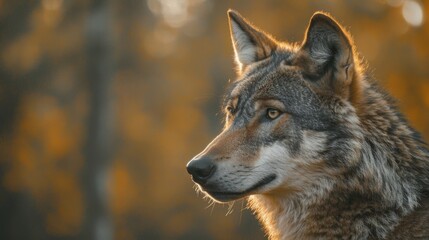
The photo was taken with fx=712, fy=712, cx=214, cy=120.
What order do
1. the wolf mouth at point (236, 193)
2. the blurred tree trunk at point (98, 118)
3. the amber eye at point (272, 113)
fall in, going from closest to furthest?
the wolf mouth at point (236, 193), the amber eye at point (272, 113), the blurred tree trunk at point (98, 118)

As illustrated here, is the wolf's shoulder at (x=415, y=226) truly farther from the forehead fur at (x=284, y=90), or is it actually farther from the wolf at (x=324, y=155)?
the forehead fur at (x=284, y=90)

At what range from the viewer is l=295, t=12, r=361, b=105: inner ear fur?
16.9ft

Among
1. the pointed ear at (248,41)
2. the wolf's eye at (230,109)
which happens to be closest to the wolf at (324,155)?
the wolf's eye at (230,109)

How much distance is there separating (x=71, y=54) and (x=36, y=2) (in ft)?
5.78

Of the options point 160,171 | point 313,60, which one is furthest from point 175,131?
point 313,60

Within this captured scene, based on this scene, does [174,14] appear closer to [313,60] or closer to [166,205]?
[166,205]

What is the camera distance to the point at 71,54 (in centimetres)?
1983

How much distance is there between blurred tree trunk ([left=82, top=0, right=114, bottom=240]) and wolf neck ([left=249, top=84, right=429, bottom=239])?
11421 mm

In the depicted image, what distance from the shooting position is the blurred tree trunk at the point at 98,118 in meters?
16.4

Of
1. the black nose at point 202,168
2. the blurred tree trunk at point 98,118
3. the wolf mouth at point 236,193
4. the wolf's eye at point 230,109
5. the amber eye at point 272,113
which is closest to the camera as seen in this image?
the black nose at point 202,168

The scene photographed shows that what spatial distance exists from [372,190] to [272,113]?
3.11 ft

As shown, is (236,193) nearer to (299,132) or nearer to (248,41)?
(299,132)

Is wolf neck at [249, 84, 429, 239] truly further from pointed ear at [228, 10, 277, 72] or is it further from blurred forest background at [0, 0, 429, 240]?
blurred forest background at [0, 0, 429, 240]

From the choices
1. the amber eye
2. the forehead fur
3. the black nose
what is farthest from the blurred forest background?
the black nose
